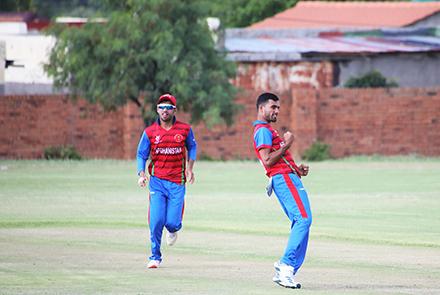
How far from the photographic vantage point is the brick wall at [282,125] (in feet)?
142

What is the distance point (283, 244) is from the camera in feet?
57.3

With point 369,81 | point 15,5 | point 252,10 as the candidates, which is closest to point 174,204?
point 369,81

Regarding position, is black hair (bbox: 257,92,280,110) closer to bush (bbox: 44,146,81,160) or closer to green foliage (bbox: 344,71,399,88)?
bush (bbox: 44,146,81,160)

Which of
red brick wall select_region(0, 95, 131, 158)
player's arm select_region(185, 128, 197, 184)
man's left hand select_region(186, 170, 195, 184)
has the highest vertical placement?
player's arm select_region(185, 128, 197, 184)

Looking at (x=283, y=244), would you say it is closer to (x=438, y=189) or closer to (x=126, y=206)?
(x=126, y=206)

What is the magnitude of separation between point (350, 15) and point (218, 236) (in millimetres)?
47504

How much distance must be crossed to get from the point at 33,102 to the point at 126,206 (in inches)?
769

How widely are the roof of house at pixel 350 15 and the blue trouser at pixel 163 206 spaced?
46.6m

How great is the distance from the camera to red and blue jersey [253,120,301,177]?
12492 mm

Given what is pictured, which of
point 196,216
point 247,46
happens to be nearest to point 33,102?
point 247,46

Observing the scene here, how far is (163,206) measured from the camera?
14648mm

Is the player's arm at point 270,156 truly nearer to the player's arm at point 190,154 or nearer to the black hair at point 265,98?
the black hair at point 265,98

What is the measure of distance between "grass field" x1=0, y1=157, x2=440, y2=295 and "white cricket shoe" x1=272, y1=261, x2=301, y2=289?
0.35 feet

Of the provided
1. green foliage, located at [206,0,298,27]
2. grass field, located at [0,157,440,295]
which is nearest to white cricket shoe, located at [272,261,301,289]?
grass field, located at [0,157,440,295]
